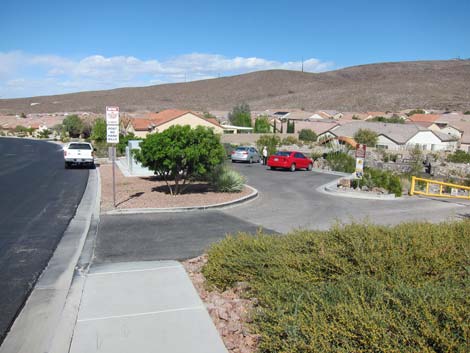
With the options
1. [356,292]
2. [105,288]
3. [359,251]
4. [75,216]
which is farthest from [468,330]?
[75,216]

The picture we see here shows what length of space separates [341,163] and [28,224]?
977 inches

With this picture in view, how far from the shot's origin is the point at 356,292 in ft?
16.9

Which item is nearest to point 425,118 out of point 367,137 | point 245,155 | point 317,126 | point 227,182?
point 317,126

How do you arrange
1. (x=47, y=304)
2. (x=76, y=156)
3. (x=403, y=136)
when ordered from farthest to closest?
(x=403, y=136)
(x=76, y=156)
(x=47, y=304)

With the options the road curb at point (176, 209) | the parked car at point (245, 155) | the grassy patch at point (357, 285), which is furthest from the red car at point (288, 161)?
the grassy patch at point (357, 285)

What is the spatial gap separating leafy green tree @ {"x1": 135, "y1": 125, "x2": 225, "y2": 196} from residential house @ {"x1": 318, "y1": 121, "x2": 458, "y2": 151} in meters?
49.5

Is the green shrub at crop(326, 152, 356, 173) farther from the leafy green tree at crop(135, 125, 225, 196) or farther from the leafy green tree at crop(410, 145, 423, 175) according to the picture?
the leafy green tree at crop(135, 125, 225, 196)

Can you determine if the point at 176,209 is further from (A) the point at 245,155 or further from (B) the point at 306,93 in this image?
(B) the point at 306,93

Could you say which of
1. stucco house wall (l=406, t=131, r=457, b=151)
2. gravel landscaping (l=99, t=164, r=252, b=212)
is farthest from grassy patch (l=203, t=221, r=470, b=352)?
stucco house wall (l=406, t=131, r=457, b=151)

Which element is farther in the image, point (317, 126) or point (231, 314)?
point (317, 126)

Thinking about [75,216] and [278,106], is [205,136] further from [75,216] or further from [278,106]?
[278,106]

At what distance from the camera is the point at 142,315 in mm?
6316

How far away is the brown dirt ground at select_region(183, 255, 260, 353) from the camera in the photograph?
217 inches

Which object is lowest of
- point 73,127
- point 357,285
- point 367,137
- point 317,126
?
point 357,285
